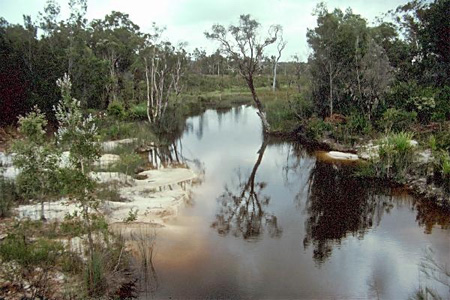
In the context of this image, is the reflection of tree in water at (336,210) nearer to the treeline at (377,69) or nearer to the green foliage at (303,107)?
the treeline at (377,69)

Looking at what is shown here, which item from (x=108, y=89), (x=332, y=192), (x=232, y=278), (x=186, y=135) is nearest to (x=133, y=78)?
(x=108, y=89)

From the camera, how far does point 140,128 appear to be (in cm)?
2359

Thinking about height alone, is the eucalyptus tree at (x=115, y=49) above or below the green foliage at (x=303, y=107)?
above

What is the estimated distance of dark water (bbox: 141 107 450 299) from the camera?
7.66m

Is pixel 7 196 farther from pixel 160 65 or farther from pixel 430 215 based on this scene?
pixel 160 65

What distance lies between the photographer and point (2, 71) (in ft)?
69.5

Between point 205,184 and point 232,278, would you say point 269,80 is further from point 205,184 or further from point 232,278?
point 232,278

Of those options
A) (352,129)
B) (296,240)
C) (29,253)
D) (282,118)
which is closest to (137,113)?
(282,118)

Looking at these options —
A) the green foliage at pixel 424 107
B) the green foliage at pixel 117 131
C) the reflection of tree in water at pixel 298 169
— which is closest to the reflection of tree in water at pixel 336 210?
the reflection of tree in water at pixel 298 169

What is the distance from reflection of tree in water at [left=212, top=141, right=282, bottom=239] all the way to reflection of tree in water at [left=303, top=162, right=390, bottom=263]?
3.61 ft

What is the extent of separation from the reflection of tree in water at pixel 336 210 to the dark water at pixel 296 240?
0.03 metres

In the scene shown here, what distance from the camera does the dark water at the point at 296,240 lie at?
7664 millimetres

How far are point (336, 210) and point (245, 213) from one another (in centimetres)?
280

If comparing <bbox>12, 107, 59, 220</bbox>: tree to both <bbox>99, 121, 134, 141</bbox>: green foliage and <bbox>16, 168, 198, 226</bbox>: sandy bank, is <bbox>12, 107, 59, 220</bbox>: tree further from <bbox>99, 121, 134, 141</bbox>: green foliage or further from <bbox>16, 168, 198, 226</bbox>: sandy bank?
<bbox>99, 121, 134, 141</bbox>: green foliage
